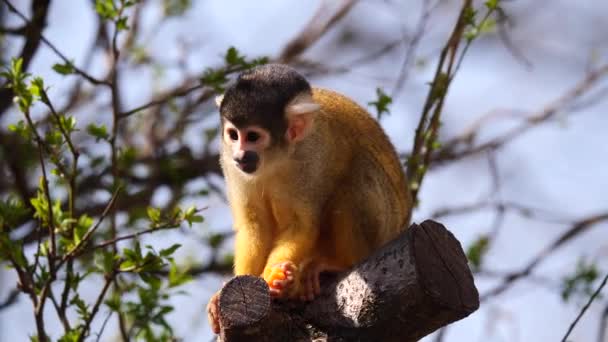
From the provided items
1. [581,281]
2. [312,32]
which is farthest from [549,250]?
[312,32]

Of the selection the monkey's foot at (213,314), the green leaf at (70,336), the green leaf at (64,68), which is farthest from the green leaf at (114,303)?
the green leaf at (64,68)

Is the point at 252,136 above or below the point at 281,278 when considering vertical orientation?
above

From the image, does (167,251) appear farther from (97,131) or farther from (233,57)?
(233,57)

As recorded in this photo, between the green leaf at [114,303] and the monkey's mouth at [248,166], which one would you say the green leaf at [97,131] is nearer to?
the monkey's mouth at [248,166]

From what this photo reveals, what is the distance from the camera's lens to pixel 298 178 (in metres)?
3.51

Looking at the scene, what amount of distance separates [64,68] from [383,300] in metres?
1.66

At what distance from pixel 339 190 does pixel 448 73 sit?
0.81 m

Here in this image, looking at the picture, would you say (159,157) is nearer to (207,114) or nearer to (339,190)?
(207,114)

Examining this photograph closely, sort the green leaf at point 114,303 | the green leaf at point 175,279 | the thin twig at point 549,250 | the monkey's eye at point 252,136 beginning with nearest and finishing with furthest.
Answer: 1. the green leaf at point 114,303
2. the green leaf at point 175,279
3. the monkey's eye at point 252,136
4. the thin twig at point 549,250

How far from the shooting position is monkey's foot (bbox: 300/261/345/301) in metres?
3.00

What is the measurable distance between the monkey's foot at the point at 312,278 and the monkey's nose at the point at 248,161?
0.49 m

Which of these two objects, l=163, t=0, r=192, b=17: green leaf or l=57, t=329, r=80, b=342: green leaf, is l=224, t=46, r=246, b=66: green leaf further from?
l=163, t=0, r=192, b=17: green leaf

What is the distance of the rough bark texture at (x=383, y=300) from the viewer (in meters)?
2.49

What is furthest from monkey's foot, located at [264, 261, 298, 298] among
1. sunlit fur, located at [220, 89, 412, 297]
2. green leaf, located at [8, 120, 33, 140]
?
green leaf, located at [8, 120, 33, 140]
